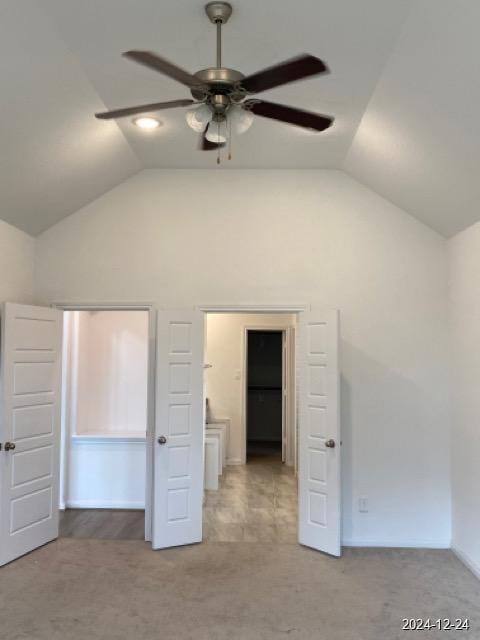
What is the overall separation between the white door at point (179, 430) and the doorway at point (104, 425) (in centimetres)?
52

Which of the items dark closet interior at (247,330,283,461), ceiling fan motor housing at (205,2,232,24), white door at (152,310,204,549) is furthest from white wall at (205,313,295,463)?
ceiling fan motor housing at (205,2,232,24)

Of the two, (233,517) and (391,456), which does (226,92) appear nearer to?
(391,456)

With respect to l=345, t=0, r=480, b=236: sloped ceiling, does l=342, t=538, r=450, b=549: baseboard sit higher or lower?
lower

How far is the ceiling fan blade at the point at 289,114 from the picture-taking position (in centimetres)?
238

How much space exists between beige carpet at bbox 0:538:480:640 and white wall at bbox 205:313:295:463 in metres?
3.41

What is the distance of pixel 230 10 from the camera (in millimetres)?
2473

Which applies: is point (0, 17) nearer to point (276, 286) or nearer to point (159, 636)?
point (276, 286)

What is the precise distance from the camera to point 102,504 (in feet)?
17.8

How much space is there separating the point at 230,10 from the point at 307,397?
2974 millimetres

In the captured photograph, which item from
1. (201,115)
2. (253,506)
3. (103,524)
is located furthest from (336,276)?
(103,524)

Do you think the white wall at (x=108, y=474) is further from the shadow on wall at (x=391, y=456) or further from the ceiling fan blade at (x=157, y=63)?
the ceiling fan blade at (x=157, y=63)

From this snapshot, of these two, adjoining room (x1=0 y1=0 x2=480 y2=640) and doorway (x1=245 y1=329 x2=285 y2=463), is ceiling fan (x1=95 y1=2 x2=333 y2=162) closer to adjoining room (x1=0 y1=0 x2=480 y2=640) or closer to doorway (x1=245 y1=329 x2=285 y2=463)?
adjoining room (x1=0 y1=0 x2=480 y2=640)

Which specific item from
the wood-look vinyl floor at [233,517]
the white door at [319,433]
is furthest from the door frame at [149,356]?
the white door at [319,433]

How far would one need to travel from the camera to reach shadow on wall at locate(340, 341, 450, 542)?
4.44 meters
